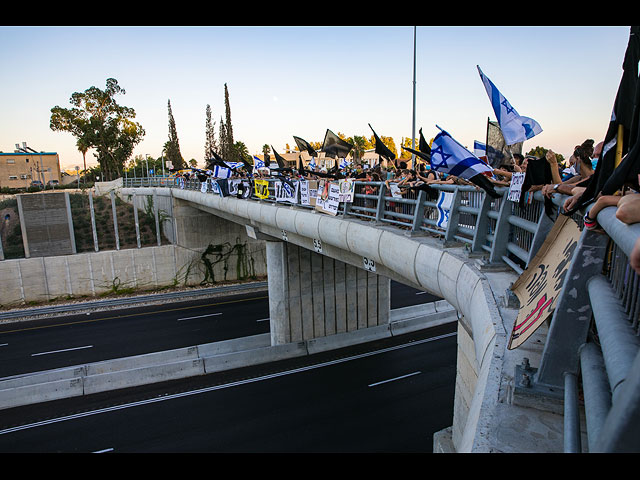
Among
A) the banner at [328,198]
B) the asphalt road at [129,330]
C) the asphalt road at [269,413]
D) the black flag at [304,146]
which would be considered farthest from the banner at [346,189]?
the asphalt road at [129,330]

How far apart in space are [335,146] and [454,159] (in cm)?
983

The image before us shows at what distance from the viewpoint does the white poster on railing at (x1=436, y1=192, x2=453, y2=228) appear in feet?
23.4

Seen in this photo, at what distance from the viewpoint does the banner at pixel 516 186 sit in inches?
189

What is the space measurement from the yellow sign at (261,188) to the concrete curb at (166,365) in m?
6.75

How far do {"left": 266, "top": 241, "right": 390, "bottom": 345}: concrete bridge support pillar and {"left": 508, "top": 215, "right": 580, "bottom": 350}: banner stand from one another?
15.6m

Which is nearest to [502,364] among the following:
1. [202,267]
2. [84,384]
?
[84,384]

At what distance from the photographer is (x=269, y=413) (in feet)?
45.0

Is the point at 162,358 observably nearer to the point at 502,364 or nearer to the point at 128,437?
the point at 128,437

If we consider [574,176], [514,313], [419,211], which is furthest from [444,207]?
[514,313]

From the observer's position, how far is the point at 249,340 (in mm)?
19531

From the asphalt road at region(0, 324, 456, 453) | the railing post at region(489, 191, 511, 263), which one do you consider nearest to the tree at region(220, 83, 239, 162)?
the asphalt road at region(0, 324, 456, 453)

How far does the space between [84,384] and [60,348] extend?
6243 mm

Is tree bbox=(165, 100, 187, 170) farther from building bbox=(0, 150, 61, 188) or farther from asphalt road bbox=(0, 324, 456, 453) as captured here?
asphalt road bbox=(0, 324, 456, 453)

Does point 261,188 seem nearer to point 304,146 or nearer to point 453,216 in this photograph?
point 304,146
